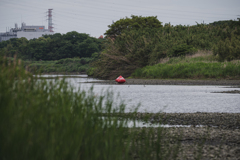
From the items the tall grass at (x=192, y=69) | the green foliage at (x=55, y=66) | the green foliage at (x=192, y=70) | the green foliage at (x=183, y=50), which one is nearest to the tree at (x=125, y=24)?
the green foliage at (x=55, y=66)

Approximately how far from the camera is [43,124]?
335cm

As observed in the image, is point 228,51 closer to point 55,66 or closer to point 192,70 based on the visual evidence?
Answer: point 192,70

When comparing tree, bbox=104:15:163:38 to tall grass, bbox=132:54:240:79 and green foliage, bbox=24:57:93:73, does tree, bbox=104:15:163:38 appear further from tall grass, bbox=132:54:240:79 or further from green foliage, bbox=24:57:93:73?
tall grass, bbox=132:54:240:79

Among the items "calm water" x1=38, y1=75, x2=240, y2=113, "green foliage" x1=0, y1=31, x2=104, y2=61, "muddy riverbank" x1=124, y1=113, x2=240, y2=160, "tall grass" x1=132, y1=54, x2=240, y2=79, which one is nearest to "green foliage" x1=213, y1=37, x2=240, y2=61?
"tall grass" x1=132, y1=54, x2=240, y2=79

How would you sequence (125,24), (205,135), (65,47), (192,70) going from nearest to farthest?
(205,135)
(192,70)
(125,24)
(65,47)

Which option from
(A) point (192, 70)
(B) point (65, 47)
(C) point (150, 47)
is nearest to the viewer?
(A) point (192, 70)

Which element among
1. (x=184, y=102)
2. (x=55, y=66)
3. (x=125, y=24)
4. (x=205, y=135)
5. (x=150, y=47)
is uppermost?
(x=125, y=24)

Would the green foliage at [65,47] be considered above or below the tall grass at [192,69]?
above

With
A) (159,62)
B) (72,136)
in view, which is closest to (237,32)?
(159,62)

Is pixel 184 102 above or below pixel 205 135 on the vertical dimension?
below

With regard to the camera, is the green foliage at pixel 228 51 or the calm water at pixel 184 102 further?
the green foliage at pixel 228 51

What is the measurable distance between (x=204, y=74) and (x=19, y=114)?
27.0m

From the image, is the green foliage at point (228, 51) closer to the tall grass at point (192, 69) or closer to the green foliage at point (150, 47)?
the tall grass at point (192, 69)

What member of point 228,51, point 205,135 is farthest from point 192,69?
point 205,135
